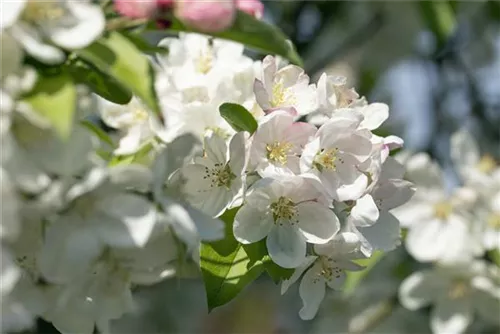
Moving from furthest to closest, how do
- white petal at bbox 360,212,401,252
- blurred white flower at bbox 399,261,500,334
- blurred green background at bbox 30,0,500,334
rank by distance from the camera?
1. blurred green background at bbox 30,0,500,334
2. blurred white flower at bbox 399,261,500,334
3. white petal at bbox 360,212,401,252

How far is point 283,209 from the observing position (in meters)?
1.42

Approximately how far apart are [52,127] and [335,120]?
0.47 m

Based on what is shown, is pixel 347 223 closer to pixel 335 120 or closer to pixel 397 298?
pixel 335 120

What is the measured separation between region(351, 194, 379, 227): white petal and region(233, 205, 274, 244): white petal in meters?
0.12

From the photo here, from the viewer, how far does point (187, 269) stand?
63.1 inches

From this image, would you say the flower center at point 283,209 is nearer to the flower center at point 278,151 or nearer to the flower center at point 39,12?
the flower center at point 278,151

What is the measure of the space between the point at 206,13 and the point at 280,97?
322 mm

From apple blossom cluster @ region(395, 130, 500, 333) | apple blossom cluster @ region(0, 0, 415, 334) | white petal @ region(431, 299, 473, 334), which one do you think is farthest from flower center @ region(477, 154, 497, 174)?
apple blossom cluster @ region(0, 0, 415, 334)

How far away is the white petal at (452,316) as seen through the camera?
2553mm

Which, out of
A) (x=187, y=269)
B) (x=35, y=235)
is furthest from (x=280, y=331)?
(x=35, y=235)

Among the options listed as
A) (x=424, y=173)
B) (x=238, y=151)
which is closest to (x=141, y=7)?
(x=238, y=151)

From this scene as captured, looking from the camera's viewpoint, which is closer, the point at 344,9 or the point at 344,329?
the point at 344,329

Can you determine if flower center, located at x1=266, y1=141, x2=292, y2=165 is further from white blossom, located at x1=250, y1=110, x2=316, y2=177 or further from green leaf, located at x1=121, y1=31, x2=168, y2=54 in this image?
green leaf, located at x1=121, y1=31, x2=168, y2=54

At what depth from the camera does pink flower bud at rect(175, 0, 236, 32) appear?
118cm
